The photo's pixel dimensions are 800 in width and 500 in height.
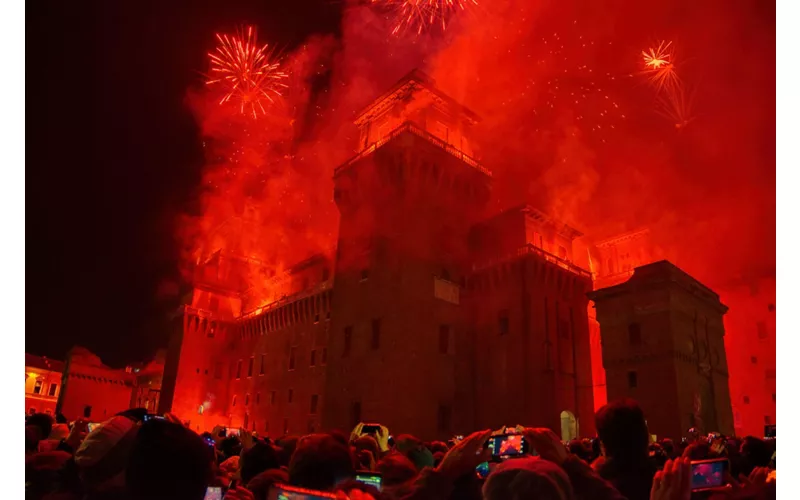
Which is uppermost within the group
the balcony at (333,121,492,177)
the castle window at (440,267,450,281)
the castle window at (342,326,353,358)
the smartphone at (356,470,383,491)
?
the balcony at (333,121,492,177)

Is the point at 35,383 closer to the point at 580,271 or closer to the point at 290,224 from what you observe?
the point at 290,224

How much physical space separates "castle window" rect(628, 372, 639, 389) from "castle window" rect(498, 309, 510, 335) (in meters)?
6.82

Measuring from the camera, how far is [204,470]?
2854 mm

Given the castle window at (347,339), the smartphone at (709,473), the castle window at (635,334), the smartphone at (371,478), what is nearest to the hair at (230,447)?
the smartphone at (371,478)

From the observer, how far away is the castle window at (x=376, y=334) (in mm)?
30438

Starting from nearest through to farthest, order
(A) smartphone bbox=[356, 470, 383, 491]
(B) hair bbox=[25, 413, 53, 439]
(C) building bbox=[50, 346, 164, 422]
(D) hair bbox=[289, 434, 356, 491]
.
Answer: (D) hair bbox=[289, 434, 356, 491], (A) smartphone bbox=[356, 470, 383, 491], (B) hair bbox=[25, 413, 53, 439], (C) building bbox=[50, 346, 164, 422]

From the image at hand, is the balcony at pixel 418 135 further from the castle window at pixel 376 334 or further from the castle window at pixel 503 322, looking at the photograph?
the castle window at pixel 376 334

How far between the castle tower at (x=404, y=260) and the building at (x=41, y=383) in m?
39.9

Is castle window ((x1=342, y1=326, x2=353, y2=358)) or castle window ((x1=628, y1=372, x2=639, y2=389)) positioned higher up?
castle window ((x1=342, y1=326, x2=353, y2=358))

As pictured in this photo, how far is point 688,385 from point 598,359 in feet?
31.0

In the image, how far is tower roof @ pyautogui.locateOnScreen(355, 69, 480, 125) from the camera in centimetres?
3316

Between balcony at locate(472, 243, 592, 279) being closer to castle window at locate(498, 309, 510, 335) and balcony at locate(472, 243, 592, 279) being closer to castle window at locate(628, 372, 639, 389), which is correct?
castle window at locate(498, 309, 510, 335)

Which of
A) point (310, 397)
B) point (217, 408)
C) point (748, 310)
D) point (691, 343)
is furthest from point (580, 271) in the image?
point (217, 408)

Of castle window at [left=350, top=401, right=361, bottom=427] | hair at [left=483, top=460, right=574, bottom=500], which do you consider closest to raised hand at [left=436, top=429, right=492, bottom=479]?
hair at [left=483, top=460, right=574, bottom=500]
